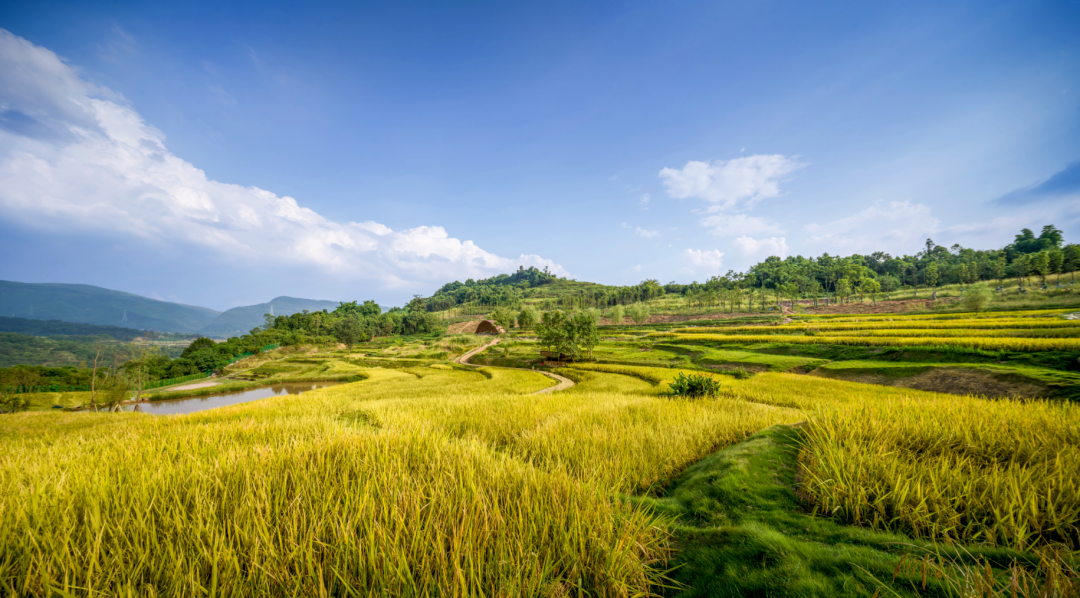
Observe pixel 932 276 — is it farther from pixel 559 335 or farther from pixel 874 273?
pixel 559 335

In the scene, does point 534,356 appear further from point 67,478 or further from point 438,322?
point 438,322

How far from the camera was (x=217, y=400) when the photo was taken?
118 ft

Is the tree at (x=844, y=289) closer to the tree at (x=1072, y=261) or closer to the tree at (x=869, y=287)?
the tree at (x=869, y=287)

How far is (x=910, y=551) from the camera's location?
8.62 feet

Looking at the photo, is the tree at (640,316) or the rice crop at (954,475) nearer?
the rice crop at (954,475)

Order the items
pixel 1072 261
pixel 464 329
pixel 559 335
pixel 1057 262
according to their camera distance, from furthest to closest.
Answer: pixel 464 329
pixel 1072 261
pixel 1057 262
pixel 559 335

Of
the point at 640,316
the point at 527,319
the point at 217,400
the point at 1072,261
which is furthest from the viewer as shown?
the point at 527,319

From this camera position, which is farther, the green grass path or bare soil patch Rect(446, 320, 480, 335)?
bare soil patch Rect(446, 320, 480, 335)

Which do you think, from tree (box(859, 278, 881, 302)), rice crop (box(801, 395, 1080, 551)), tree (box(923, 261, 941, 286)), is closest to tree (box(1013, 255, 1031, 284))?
tree (box(923, 261, 941, 286))

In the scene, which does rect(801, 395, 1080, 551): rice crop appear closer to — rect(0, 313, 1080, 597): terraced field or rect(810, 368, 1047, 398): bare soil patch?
rect(0, 313, 1080, 597): terraced field

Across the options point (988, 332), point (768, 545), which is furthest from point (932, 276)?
point (768, 545)

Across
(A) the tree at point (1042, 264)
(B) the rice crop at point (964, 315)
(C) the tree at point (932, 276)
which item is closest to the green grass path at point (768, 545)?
(B) the rice crop at point (964, 315)

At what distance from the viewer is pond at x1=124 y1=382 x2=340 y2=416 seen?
1326 inches

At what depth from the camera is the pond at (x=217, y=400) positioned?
111ft
